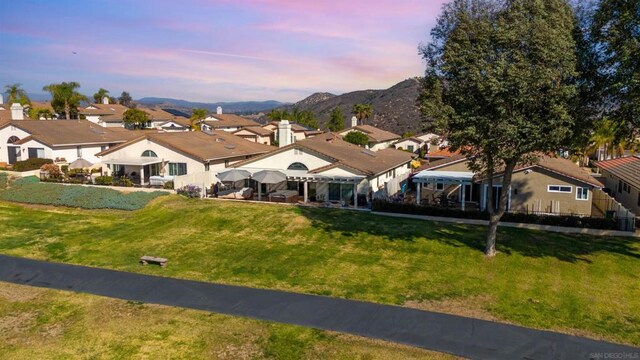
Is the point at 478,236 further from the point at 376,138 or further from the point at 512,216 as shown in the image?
the point at 376,138

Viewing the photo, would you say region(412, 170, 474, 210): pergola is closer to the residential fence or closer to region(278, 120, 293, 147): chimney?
the residential fence

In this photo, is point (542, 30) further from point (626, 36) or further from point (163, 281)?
point (163, 281)

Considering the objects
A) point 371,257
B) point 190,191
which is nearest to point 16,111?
point 190,191

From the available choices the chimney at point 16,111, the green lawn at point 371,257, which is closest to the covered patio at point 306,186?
the green lawn at point 371,257

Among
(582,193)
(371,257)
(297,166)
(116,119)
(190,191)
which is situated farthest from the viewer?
(116,119)

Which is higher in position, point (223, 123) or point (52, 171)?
point (223, 123)

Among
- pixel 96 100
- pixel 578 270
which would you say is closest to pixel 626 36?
pixel 578 270

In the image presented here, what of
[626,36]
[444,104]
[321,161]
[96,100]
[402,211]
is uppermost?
[96,100]

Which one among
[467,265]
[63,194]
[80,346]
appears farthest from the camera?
[63,194]
